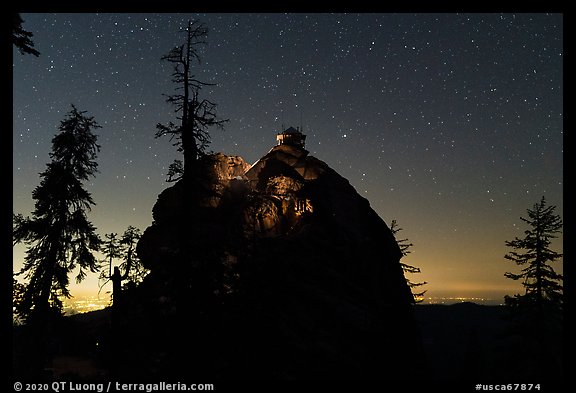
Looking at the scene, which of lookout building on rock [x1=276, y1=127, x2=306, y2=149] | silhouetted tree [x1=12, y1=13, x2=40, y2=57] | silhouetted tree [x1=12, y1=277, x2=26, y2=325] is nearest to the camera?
silhouetted tree [x1=12, y1=13, x2=40, y2=57]

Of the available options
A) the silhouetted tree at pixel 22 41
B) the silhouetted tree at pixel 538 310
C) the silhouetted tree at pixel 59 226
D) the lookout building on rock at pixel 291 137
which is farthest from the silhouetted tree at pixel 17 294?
the lookout building on rock at pixel 291 137

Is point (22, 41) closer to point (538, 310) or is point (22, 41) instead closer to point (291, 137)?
point (538, 310)

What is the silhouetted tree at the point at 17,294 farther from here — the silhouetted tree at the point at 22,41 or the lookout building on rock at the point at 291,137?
the lookout building on rock at the point at 291,137

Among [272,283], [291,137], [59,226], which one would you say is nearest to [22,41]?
[59,226]

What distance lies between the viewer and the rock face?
15836 mm

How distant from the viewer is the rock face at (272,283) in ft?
52.0

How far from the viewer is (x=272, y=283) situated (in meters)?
30.0

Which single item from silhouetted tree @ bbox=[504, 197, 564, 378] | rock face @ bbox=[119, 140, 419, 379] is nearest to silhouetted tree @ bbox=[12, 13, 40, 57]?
rock face @ bbox=[119, 140, 419, 379]

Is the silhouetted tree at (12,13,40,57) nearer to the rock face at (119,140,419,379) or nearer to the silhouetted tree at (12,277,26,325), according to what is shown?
the rock face at (119,140,419,379)

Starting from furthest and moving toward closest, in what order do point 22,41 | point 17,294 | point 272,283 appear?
point 272,283, point 17,294, point 22,41

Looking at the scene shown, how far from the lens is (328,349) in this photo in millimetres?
34938

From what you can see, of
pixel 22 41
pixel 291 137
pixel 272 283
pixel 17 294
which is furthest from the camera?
pixel 291 137
